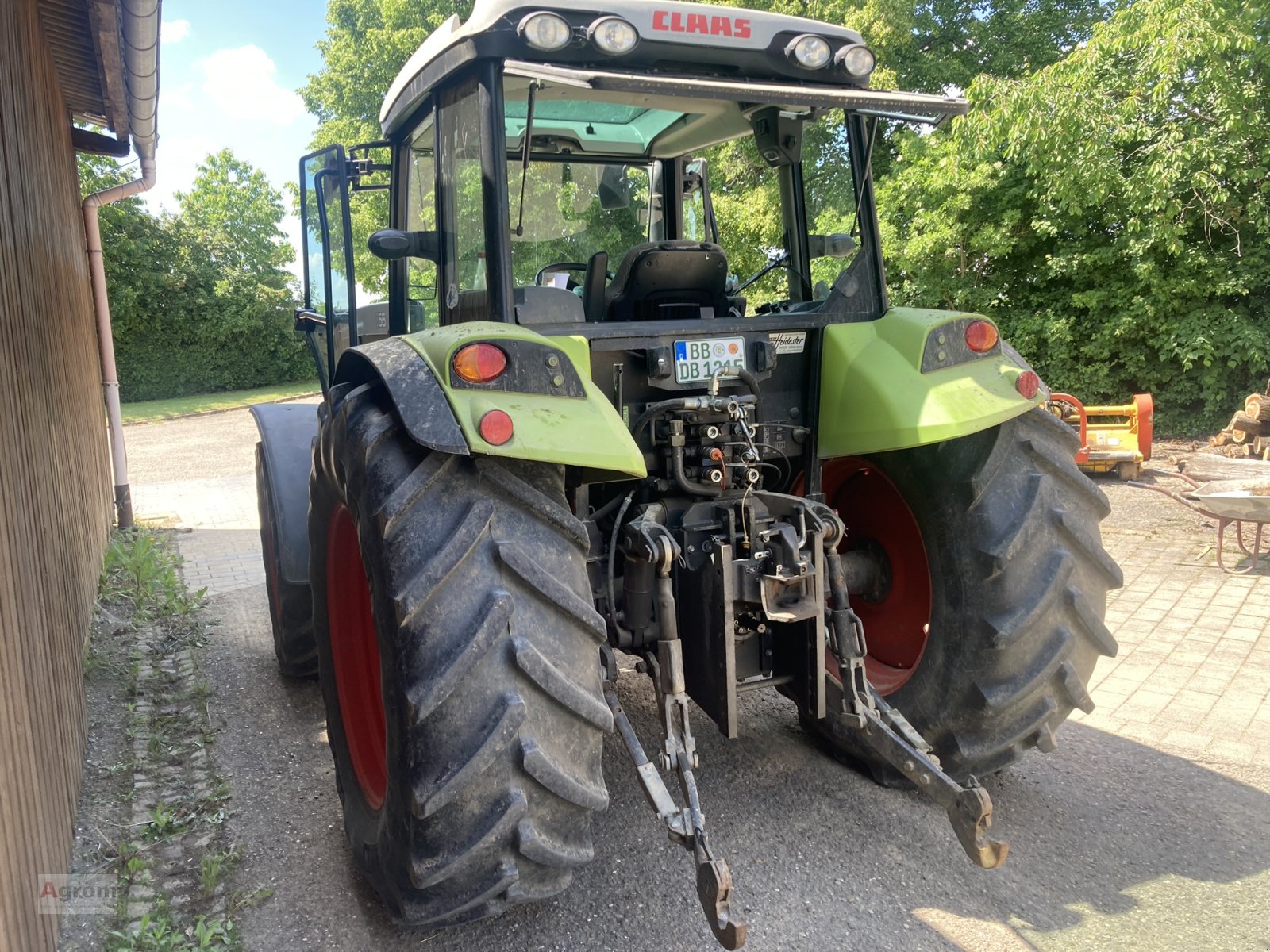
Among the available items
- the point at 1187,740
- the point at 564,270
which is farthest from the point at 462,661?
the point at 1187,740

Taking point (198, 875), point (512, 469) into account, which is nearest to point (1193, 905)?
point (512, 469)

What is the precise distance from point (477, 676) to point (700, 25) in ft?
6.40

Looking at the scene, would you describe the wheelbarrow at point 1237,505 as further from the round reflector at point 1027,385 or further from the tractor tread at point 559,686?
the tractor tread at point 559,686

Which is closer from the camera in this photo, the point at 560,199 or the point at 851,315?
the point at 851,315

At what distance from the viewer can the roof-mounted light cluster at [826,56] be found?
9.50ft

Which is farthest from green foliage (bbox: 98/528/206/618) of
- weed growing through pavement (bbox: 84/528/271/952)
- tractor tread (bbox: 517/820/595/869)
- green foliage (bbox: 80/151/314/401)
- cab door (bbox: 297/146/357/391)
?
green foliage (bbox: 80/151/314/401)

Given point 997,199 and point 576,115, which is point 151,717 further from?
point 997,199

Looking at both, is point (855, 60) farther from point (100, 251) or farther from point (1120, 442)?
point (100, 251)

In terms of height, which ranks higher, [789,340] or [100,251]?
[100,251]

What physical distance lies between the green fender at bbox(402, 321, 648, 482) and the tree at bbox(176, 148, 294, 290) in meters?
26.2

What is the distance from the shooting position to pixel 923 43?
16.4 meters

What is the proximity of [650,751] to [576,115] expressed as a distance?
2.41 m

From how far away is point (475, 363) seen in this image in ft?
7.88

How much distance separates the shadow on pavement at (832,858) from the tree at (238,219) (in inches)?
1017
